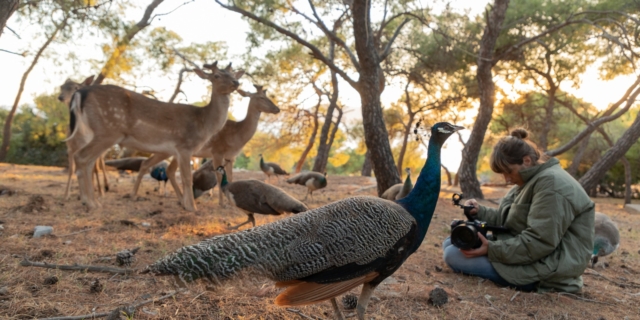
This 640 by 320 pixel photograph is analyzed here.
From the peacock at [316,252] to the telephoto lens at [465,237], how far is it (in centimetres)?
117

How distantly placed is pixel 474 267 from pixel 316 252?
Answer: 2.28m

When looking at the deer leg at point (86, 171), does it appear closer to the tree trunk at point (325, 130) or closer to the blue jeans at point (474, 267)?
the blue jeans at point (474, 267)

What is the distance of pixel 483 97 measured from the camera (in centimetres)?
1028

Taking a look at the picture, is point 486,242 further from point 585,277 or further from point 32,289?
point 32,289

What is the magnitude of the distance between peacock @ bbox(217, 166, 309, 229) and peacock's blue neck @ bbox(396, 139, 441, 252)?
95.7 inches

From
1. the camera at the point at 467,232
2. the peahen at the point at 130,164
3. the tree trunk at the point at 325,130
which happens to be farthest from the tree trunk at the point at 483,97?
the peahen at the point at 130,164

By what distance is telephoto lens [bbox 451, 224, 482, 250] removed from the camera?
389cm

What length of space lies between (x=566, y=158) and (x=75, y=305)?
22293 millimetres

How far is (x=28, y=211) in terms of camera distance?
5754 mm

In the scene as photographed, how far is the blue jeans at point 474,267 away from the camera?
160 inches

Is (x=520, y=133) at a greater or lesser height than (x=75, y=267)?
greater

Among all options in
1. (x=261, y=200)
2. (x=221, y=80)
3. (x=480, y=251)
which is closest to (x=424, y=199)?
(x=480, y=251)

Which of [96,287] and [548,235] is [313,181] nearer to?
[548,235]

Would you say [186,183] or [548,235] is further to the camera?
[186,183]
